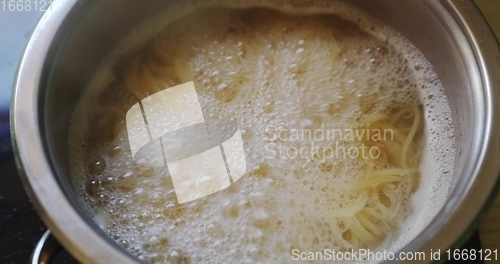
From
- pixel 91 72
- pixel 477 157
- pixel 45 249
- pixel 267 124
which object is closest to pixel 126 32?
pixel 91 72

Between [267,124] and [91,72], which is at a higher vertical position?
[91,72]

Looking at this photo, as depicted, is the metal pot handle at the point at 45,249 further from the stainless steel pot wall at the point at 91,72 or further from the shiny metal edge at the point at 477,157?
the shiny metal edge at the point at 477,157

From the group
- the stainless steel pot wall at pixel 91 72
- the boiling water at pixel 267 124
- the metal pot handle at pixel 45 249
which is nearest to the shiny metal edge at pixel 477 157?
the stainless steel pot wall at pixel 91 72

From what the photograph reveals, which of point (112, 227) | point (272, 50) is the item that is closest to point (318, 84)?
point (272, 50)

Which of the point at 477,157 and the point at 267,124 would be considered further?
the point at 267,124

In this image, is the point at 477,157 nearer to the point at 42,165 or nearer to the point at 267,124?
the point at 267,124

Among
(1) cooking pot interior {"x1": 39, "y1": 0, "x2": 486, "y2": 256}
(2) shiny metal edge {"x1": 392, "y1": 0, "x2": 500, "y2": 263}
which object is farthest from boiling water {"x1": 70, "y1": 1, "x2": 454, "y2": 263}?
(2) shiny metal edge {"x1": 392, "y1": 0, "x2": 500, "y2": 263}

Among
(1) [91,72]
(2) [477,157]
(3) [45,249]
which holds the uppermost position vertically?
(1) [91,72]
